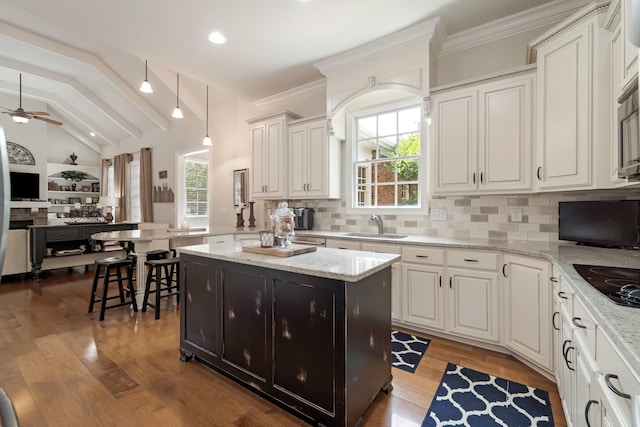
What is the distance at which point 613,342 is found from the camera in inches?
37.4

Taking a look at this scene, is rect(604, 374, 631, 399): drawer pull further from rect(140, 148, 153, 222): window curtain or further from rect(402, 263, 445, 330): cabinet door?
rect(140, 148, 153, 222): window curtain

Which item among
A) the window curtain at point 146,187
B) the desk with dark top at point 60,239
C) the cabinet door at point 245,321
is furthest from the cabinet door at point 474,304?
the window curtain at point 146,187

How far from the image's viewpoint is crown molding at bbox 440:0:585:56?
2678 mm

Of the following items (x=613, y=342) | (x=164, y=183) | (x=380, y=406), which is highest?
(x=164, y=183)

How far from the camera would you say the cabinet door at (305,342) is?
1.66 meters

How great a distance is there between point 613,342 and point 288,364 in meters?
1.50

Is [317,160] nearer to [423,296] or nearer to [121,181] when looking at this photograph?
[423,296]

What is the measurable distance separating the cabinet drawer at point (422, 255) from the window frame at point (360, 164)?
0.69m

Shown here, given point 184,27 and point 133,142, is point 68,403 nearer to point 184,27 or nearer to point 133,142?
point 184,27

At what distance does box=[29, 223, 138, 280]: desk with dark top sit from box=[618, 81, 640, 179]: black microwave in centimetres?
735

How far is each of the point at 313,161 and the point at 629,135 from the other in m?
2.97

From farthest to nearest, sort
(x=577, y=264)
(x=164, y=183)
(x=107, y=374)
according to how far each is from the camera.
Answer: (x=164, y=183), (x=107, y=374), (x=577, y=264)

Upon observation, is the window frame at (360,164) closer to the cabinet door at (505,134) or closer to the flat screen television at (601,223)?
the cabinet door at (505,134)

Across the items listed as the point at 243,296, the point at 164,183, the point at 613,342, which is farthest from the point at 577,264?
the point at 164,183
